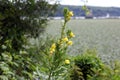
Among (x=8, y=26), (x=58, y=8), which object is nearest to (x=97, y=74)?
(x=8, y=26)

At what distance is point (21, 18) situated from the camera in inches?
266

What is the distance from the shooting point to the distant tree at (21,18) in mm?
6082

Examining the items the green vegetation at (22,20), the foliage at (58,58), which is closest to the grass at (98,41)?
the foliage at (58,58)

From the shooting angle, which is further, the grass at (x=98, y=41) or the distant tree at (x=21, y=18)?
the grass at (x=98, y=41)

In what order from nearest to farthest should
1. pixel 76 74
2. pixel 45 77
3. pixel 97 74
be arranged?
pixel 45 77 → pixel 97 74 → pixel 76 74

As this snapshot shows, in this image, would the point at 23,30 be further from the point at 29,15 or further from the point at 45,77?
the point at 45,77

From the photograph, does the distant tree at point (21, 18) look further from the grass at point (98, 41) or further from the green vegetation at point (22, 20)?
the grass at point (98, 41)

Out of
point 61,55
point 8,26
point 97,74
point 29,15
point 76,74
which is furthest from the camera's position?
point 29,15

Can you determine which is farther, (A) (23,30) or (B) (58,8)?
(B) (58,8)

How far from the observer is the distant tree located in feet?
20.0

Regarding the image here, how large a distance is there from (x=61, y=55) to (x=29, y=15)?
14.8 feet

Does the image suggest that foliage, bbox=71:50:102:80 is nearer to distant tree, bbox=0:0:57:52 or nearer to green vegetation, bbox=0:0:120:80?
green vegetation, bbox=0:0:120:80

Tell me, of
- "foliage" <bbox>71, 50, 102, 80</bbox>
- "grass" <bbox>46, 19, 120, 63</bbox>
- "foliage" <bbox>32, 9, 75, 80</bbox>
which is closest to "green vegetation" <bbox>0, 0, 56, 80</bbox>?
"grass" <bbox>46, 19, 120, 63</bbox>

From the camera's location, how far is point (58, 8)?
7.78 meters
